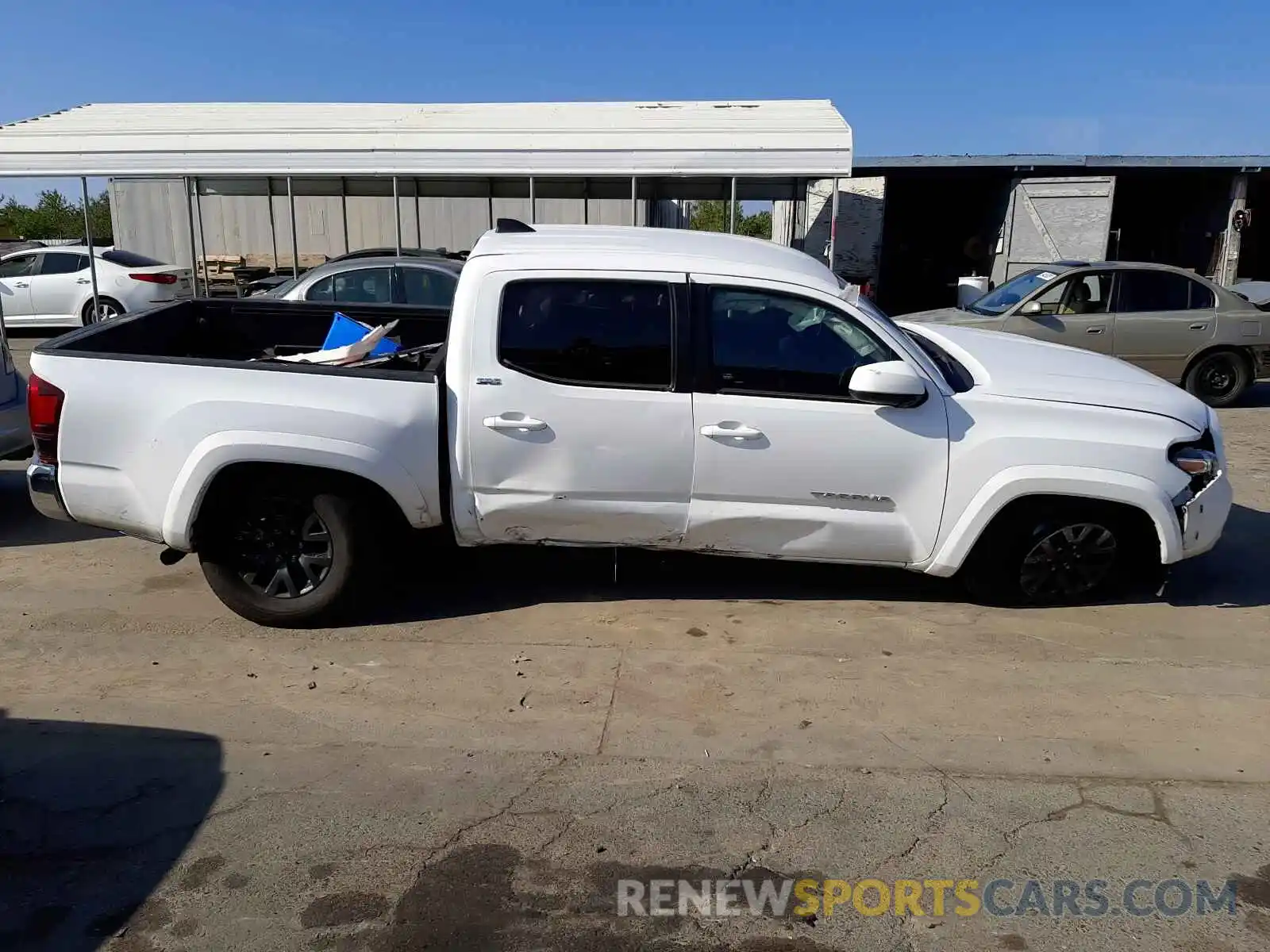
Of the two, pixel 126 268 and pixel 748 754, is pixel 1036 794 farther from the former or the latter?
pixel 126 268

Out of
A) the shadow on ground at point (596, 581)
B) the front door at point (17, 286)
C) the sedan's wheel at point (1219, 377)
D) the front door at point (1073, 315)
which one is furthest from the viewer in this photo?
the front door at point (17, 286)

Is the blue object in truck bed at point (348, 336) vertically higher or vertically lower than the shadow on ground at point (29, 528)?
higher

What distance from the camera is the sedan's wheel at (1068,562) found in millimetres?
4953

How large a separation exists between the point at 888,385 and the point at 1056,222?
15.6 metres

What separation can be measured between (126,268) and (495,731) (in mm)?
14676

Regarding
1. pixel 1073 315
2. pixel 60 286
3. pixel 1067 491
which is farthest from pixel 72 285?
pixel 1067 491

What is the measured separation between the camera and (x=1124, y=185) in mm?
21469

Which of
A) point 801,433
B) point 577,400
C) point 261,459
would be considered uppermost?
point 577,400

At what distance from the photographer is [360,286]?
414 inches

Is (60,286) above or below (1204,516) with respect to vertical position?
above

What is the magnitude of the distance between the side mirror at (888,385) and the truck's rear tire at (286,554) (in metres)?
2.42

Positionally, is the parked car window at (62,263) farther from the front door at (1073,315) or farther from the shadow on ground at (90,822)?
the shadow on ground at (90,822)

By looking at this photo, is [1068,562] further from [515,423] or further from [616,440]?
[515,423]

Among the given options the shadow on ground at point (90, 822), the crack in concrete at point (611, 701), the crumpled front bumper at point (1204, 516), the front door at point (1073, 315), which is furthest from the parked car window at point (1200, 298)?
the shadow on ground at point (90, 822)
